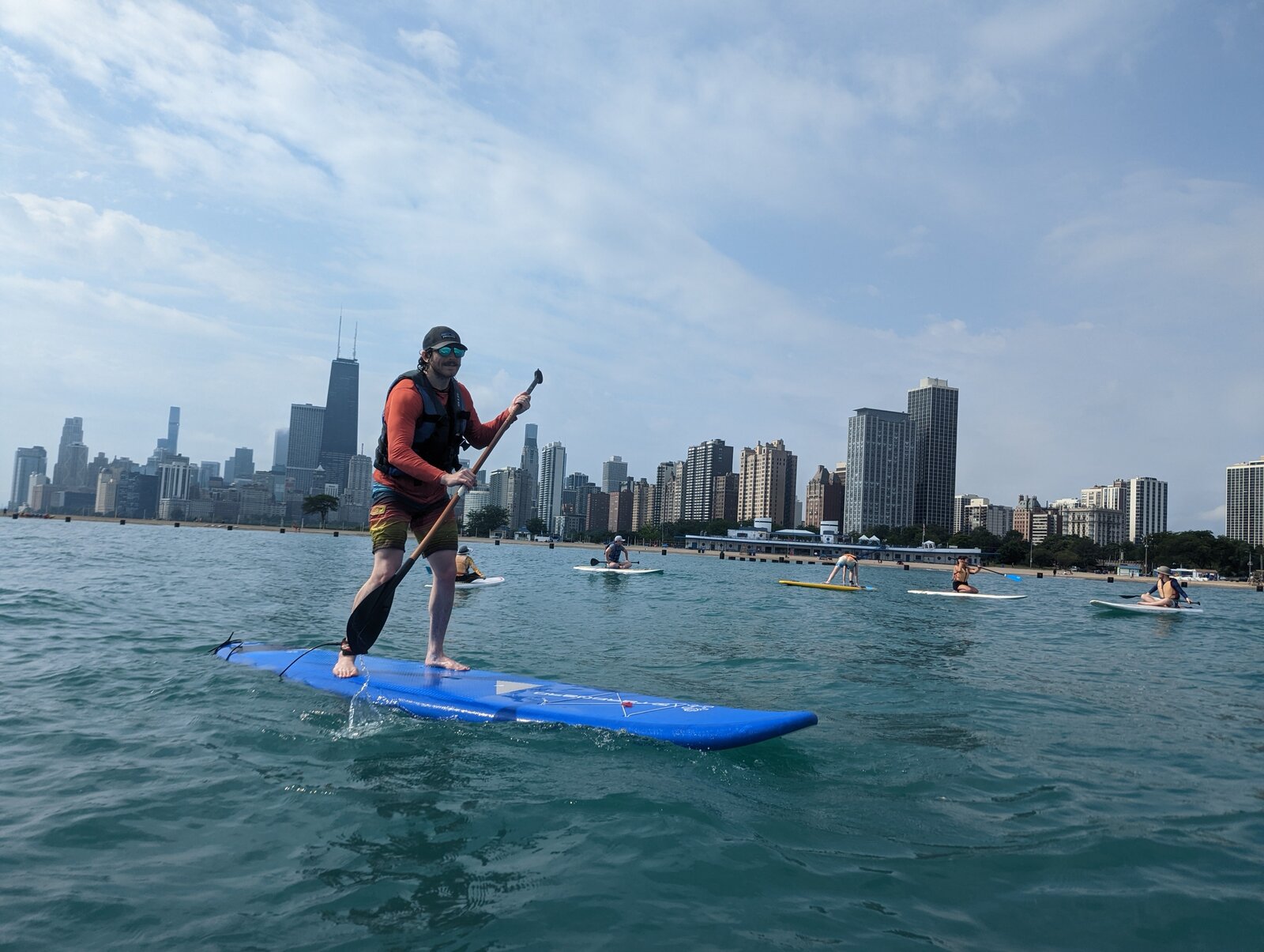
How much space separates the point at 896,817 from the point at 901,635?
33.4 feet

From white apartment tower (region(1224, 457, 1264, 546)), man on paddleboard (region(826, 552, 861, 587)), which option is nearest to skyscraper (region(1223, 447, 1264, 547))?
white apartment tower (region(1224, 457, 1264, 546))

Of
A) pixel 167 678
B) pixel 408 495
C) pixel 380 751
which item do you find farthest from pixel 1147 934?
pixel 167 678

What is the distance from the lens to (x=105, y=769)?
14.6ft

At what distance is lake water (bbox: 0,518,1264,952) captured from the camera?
9.78ft

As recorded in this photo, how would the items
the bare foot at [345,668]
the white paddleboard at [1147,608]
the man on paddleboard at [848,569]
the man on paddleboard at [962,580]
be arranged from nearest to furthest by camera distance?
the bare foot at [345,668]
the white paddleboard at [1147,608]
the man on paddleboard at [962,580]
the man on paddleboard at [848,569]

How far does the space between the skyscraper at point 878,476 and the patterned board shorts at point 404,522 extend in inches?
7700

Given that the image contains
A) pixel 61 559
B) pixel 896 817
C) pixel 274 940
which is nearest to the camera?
pixel 274 940

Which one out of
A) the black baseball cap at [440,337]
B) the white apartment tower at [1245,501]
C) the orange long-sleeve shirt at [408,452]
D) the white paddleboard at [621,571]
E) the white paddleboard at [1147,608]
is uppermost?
the white apartment tower at [1245,501]

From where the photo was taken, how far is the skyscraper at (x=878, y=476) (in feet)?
640

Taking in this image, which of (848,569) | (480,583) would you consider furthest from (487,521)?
(480,583)

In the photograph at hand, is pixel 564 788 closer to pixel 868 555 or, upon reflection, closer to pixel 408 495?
pixel 408 495

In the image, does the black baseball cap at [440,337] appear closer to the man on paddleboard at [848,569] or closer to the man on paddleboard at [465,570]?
the man on paddleboard at [465,570]

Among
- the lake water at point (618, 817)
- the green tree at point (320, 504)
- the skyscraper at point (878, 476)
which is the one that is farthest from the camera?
the skyscraper at point (878, 476)

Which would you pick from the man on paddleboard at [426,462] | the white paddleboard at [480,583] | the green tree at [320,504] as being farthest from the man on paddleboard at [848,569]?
the green tree at [320,504]
